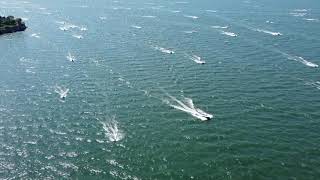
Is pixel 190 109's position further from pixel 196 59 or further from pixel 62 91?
pixel 196 59

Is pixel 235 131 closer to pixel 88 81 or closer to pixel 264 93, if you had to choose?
pixel 264 93

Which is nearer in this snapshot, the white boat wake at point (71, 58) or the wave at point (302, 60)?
the wave at point (302, 60)

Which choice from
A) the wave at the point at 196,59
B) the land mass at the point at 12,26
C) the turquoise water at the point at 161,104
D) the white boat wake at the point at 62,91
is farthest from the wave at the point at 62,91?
the land mass at the point at 12,26

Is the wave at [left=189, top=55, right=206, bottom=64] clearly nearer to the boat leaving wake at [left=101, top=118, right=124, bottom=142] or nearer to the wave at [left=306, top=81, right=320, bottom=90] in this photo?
the wave at [left=306, top=81, right=320, bottom=90]

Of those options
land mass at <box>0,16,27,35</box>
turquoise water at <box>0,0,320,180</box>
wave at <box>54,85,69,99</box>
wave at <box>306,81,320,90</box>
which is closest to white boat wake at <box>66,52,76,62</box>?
turquoise water at <box>0,0,320,180</box>

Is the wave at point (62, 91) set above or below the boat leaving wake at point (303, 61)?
below

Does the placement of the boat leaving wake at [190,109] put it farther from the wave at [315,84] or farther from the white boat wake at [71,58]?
the white boat wake at [71,58]
